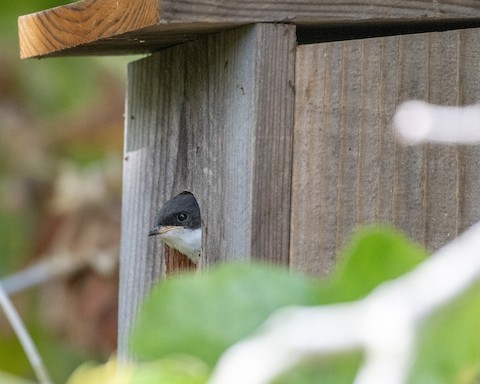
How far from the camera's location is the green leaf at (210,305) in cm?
83

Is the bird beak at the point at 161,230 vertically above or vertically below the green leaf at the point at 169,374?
below

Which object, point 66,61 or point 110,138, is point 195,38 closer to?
point 110,138

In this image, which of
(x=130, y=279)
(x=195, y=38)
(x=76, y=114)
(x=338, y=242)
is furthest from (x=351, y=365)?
(x=76, y=114)

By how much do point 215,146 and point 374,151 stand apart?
365mm

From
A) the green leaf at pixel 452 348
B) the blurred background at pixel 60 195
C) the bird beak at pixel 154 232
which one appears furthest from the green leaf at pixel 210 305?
the blurred background at pixel 60 195

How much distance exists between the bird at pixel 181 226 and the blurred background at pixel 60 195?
1576 mm

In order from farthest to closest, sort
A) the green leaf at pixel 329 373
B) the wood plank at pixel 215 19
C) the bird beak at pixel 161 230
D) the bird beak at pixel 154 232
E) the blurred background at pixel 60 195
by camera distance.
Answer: the blurred background at pixel 60 195 → the bird beak at pixel 154 232 → the bird beak at pixel 161 230 → the wood plank at pixel 215 19 → the green leaf at pixel 329 373

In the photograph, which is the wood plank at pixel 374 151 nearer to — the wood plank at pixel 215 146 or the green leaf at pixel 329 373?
the wood plank at pixel 215 146

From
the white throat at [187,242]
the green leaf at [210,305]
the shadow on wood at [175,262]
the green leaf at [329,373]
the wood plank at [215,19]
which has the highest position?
the wood plank at [215,19]

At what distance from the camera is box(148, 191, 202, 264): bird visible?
8.30 ft

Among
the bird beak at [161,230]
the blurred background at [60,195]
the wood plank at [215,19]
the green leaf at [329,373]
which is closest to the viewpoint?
the green leaf at [329,373]

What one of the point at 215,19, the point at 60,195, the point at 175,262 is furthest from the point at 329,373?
the point at 60,195

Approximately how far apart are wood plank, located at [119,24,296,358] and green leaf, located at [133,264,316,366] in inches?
45.6

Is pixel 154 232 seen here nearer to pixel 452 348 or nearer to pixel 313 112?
pixel 313 112
